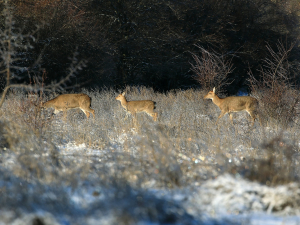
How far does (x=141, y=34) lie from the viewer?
18.4 meters

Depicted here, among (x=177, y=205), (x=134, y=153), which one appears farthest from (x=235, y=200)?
(x=134, y=153)

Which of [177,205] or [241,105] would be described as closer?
[177,205]

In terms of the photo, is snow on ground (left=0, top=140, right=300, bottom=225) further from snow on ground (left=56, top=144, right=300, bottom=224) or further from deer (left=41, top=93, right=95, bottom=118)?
deer (left=41, top=93, right=95, bottom=118)

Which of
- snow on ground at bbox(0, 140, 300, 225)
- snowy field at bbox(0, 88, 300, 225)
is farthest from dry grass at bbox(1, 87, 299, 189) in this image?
snow on ground at bbox(0, 140, 300, 225)

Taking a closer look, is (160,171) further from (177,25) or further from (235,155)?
(177,25)

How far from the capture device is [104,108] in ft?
38.3

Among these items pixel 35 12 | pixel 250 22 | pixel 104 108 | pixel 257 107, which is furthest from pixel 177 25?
pixel 257 107

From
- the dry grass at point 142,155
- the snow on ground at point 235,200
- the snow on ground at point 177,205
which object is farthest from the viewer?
the dry grass at point 142,155

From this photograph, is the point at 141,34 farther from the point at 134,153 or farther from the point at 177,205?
the point at 177,205

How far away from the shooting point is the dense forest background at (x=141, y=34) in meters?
16.0

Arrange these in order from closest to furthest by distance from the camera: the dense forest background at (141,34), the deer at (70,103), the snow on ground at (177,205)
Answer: the snow on ground at (177,205), the deer at (70,103), the dense forest background at (141,34)

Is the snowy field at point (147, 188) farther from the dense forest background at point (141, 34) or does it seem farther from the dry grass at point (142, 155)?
the dense forest background at point (141, 34)

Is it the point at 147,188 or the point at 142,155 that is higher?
the point at 142,155

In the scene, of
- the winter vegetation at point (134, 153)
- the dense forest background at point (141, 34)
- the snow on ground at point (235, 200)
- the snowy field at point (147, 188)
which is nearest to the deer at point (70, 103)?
the winter vegetation at point (134, 153)
